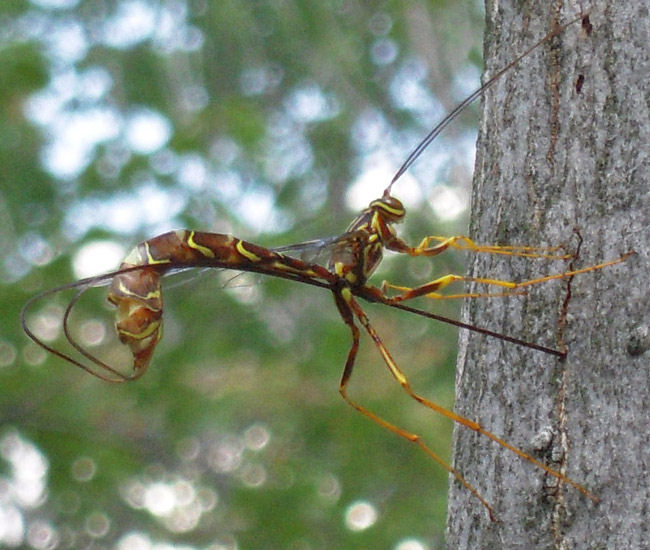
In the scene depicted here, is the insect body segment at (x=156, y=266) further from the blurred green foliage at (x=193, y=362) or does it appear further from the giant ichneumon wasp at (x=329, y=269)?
the blurred green foliage at (x=193, y=362)

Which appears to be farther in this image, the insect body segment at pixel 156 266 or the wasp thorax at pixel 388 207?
the wasp thorax at pixel 388 207

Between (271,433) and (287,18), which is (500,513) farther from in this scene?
(287,18)

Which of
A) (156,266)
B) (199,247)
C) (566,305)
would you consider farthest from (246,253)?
(566,305)

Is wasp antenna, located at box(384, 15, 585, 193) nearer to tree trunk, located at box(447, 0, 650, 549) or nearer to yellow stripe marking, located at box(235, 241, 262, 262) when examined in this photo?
tree trunk, located at box(447, 0, 650, 549)

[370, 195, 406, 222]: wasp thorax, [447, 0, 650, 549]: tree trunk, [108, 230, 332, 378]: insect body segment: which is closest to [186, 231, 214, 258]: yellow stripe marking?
[108, 230, 332, 378]: insect body segment

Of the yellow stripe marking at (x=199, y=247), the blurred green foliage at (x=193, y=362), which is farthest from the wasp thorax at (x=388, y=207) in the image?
the blurred green foliage at (x=193, y=362)

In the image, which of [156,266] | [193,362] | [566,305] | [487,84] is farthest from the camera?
[193,362]

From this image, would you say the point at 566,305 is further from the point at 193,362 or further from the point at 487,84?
the point at 193,362

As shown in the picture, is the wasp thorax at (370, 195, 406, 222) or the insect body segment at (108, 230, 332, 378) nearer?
the insect body segment at (108, 230, 332, 378)

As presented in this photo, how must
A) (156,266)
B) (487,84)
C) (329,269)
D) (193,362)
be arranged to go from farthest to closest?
(193,362) < (329,269) < (156,266) < (487,84)

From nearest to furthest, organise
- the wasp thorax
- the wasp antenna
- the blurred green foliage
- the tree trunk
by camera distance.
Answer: the tree trunk
the wasp antenna
the wasp thorax
the blurred green foliage
